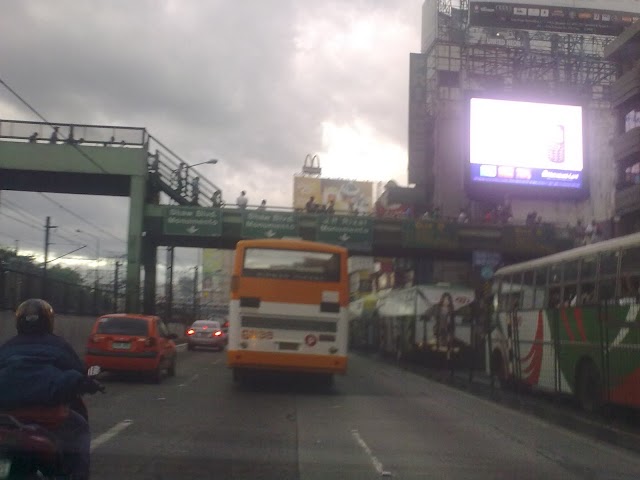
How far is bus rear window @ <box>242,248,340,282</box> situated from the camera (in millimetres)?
19797

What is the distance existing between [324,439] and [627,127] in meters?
40.6

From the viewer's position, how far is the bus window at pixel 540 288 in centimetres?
1870

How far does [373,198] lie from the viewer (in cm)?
9894

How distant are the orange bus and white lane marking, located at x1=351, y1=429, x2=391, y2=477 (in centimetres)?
616

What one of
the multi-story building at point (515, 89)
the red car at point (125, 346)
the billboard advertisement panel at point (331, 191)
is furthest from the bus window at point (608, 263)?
the billboard advertisement panel at point (331, 191)

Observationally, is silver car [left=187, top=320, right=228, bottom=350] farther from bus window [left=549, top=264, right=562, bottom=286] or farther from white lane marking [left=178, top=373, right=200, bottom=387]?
bus window [left=549, top=264, right=562, bottom=286]

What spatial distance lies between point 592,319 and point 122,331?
11.1 metres

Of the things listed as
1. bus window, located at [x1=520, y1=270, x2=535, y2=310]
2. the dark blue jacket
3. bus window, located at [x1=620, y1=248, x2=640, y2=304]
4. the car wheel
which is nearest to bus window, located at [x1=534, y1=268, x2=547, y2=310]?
bus window, located at [x1=520, y1=270, x2=535, y2=310]

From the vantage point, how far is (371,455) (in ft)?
36.3

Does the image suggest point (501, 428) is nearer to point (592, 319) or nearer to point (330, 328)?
point (592, 319)

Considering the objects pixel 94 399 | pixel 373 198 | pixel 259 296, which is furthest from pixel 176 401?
pixel 373 198

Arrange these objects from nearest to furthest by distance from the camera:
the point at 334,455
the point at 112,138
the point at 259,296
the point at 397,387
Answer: the point at 334,455 < the point at 259,296 < the point at 397,387 < the point at 112,138

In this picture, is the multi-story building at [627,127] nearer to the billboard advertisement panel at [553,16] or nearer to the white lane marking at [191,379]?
the billboard advertisement panel at [553,16]

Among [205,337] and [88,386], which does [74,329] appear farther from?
[88,386]
